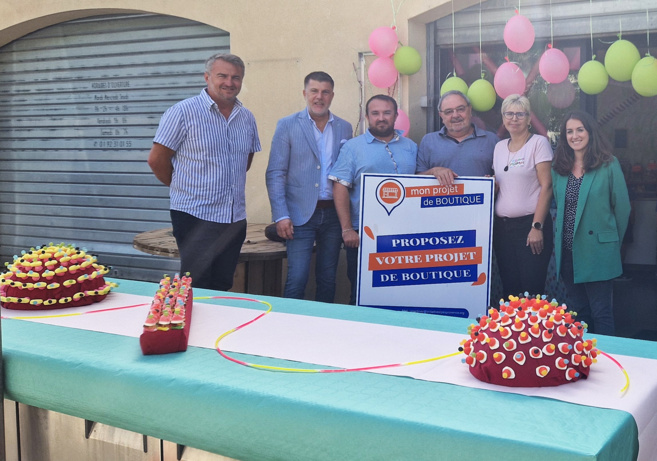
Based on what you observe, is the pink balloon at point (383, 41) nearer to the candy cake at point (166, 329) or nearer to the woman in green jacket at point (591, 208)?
the woman in green jacket at point (591, 208)

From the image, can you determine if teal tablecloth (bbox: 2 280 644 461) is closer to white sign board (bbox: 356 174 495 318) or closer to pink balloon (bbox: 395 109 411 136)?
white sign board (bbox: 356 174 495 318)

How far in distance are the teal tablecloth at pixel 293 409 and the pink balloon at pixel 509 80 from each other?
264 cm

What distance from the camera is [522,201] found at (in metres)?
4.21

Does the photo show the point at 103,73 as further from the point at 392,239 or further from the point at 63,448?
the point at 63,448

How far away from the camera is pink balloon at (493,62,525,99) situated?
4.48 meters

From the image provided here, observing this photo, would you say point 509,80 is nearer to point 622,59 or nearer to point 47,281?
point 622,59

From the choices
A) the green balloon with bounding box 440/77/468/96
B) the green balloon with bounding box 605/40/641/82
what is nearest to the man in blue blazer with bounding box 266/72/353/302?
the green balloon with bounding box 440/77/468/96

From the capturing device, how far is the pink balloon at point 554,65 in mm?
4344

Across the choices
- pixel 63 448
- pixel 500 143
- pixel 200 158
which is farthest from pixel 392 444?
pixel 500 143

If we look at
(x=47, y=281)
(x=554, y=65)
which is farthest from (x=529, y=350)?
(x=554, y=65)

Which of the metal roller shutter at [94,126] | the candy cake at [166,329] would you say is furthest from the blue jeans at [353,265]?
the metal roller shutter at [94,126]

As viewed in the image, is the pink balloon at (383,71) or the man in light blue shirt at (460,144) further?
the pink balloon at (383,71)

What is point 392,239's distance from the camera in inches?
171

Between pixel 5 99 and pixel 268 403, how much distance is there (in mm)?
7227
